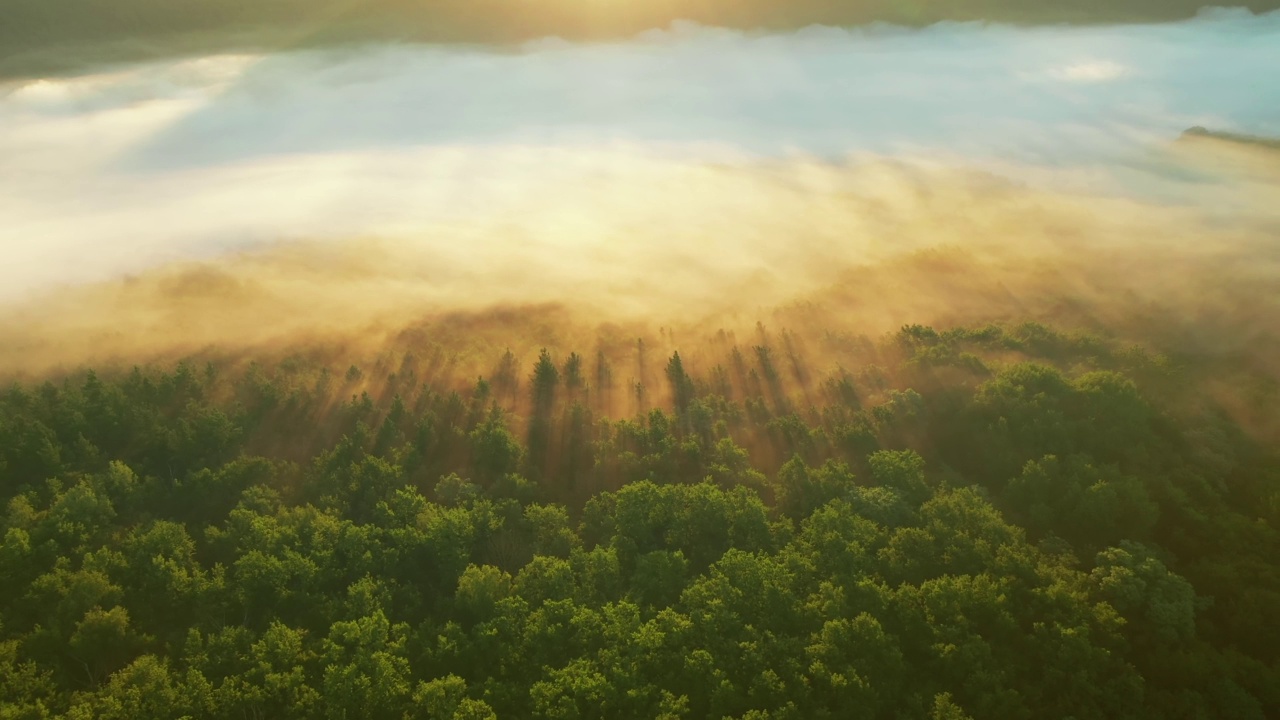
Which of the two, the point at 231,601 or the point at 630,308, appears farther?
the point at 630,308

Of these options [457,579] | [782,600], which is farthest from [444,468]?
[782,600]

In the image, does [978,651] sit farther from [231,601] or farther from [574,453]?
[231,601]

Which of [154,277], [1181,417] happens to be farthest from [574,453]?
[154,277]

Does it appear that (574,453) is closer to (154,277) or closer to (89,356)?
(89,356)

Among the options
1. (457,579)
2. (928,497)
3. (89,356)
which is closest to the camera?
(457,579)

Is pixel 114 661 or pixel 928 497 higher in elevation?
pixel 928 497

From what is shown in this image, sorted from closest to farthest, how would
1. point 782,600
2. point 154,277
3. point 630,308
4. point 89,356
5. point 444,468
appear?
1. point 782,600
2. point 444,468
3. point 89,356
4. point 630,308
5. point 154,277
